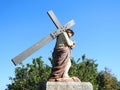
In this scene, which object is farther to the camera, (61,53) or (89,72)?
(89,72)

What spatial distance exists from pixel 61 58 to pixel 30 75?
26666 millimetres

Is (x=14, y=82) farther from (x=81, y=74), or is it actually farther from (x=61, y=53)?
(x=61, y=53)

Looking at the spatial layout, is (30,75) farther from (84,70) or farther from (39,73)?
(84,70)

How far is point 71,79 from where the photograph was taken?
1452 centimetres

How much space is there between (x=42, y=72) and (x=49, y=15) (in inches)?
1016

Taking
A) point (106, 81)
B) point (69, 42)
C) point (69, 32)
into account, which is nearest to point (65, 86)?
point (69, 42)

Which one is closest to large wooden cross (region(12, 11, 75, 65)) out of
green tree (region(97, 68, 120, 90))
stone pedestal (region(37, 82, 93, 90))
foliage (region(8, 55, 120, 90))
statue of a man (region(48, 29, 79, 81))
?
statue of a man (region(48, 29, 79, 81))

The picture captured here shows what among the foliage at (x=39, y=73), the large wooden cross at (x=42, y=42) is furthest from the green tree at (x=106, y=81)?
the large wooden cross at (x=42, y=42)

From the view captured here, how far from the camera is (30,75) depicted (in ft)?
135

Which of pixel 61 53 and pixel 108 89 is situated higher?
pixel 108 89

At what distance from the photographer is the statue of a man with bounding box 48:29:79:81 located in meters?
14.5

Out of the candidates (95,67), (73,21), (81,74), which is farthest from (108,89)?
(73,21)

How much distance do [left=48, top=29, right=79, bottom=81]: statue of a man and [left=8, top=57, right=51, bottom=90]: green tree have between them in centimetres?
2453

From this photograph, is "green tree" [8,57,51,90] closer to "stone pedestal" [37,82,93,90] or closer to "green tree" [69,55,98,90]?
"green tree" [69,55,98,90]
